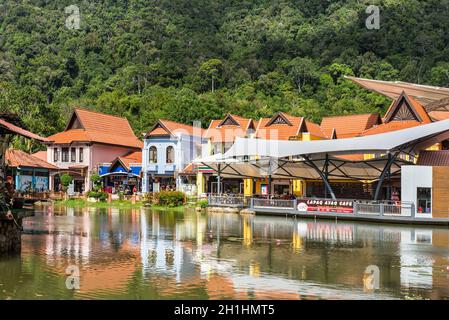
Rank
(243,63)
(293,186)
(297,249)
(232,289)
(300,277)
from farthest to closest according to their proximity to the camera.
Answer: (243,63)
(293,186)
(297,249)
(300,277)
(232,289)

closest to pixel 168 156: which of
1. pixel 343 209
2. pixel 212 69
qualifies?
pixel 343 209

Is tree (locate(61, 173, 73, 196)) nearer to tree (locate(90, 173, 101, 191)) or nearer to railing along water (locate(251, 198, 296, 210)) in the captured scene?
tree (locate(90, 173, 101, 191))

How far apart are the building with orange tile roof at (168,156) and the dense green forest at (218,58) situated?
16.3 metres

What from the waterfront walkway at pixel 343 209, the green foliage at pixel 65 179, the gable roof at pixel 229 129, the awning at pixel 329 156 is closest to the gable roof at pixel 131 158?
the green foliage at pixel 65 179

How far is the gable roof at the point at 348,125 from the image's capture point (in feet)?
183

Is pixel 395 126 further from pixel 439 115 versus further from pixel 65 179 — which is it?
pixel 65 179

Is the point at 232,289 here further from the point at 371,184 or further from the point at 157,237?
the point at 371,184

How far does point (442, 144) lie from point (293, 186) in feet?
42.0

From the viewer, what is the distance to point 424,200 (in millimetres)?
35875

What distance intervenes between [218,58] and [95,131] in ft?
156

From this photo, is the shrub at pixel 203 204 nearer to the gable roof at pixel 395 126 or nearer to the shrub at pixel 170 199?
the shrub at pixel 170 199

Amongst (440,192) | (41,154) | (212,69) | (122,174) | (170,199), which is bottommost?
(170,199)

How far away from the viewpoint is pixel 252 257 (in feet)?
66.5
